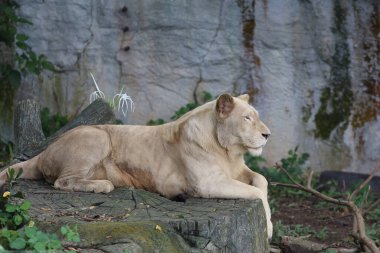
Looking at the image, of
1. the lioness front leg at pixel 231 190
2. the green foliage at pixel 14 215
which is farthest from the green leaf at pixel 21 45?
the green foliage at pixel 14 215

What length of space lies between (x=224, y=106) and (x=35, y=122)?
8.46 ft

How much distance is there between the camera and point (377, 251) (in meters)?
7.40

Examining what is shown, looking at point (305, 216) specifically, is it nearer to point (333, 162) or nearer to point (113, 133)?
point (333, 162)

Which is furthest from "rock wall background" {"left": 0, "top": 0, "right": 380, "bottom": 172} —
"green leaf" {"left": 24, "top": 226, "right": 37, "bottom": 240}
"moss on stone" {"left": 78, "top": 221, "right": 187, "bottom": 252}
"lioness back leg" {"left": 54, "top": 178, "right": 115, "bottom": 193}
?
"green leaf" {"left": 24, "top": 226, "right": 37, "bottom": 240}

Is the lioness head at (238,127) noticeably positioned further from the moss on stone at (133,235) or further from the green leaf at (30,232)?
the green leaf at (30,232)

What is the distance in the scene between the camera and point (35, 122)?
873cm

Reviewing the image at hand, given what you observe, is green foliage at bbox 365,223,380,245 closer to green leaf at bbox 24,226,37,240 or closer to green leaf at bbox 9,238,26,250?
green leaf at bbox 24,226,37,240

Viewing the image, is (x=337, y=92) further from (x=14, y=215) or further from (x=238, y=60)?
(x=14, y=215)

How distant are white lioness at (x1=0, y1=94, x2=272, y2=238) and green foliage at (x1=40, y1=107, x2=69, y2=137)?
3550 mm

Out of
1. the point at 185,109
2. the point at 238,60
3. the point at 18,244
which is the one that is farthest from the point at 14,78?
the point at 18,244

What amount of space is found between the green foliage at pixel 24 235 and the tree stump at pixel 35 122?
264 cm

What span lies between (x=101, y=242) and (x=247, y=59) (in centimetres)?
631

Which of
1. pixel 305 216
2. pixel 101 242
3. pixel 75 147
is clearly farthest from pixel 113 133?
pixel 305 216

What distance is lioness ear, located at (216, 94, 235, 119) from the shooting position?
691 centimetres
